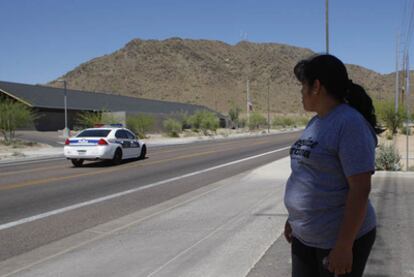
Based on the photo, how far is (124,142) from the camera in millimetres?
21906

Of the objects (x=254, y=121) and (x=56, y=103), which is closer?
(x=56, y=103)

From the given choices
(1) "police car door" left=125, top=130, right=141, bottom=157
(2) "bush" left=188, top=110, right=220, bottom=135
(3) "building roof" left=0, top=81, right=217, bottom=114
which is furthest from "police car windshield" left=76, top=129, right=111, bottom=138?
(2) "bush" left=188, top=110, right=220, bottom=135

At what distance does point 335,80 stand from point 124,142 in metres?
19.5

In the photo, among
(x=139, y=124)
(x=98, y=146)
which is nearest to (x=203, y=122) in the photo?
(x=139, y=124)

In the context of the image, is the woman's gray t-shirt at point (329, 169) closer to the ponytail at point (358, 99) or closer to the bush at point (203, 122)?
the ponytail at point (358, 99)

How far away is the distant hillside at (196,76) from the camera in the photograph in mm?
132875

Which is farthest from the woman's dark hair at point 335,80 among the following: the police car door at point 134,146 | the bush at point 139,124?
the bush at point 139,124

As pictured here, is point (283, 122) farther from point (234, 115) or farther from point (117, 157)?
point (117, 157)

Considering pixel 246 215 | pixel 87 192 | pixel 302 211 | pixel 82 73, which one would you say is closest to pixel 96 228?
pixel 246 215

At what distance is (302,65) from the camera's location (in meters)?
2.97

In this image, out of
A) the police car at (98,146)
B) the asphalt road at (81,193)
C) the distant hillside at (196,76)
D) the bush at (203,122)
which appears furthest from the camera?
the distant hillside at (196,76)

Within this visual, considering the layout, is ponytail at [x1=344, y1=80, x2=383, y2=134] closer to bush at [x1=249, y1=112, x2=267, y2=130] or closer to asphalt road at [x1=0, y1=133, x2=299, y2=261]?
asphalt road at [x1=0, y1=133, x2=299, y2=261]

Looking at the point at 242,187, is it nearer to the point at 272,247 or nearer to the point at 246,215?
the point at 246,215

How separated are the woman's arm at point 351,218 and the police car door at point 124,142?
19159 millimetres
